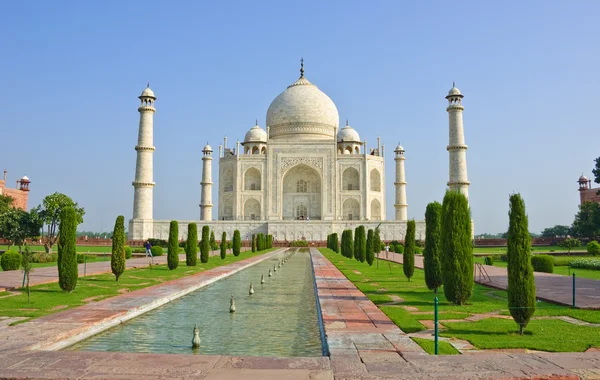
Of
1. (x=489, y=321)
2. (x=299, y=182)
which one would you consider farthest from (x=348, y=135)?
(x=489, y=321)

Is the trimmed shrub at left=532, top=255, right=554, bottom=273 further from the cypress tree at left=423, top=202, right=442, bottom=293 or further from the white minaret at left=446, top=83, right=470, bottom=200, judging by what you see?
the white minaret at left=446, top=83, right=470, bottom=200

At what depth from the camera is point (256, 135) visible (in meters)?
39.9

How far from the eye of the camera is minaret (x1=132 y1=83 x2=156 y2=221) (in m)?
30.0

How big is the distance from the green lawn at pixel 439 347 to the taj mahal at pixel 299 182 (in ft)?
89.0

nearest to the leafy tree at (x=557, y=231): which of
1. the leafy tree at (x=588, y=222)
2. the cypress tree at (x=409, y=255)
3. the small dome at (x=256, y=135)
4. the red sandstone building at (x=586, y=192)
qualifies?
the red sandstone building at (x=586, y=192)

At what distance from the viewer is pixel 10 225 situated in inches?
858

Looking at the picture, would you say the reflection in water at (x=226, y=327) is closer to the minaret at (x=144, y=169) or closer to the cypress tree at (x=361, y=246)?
the cypress tree at (x=361, y=246)

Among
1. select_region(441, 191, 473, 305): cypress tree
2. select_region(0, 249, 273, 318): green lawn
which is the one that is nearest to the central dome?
select_region(0, 249, 273, 318): green lawn

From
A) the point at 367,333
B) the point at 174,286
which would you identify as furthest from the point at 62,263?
the point at 367,333

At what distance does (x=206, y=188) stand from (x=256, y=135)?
6097 millimetres

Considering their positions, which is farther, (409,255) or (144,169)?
(144,169)

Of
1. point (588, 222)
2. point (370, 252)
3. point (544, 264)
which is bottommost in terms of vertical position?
point (544, 264)

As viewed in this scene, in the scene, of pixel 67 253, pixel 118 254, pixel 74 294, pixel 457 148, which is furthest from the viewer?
pixel 457 148

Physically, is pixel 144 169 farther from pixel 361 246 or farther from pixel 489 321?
pixel 489 321
